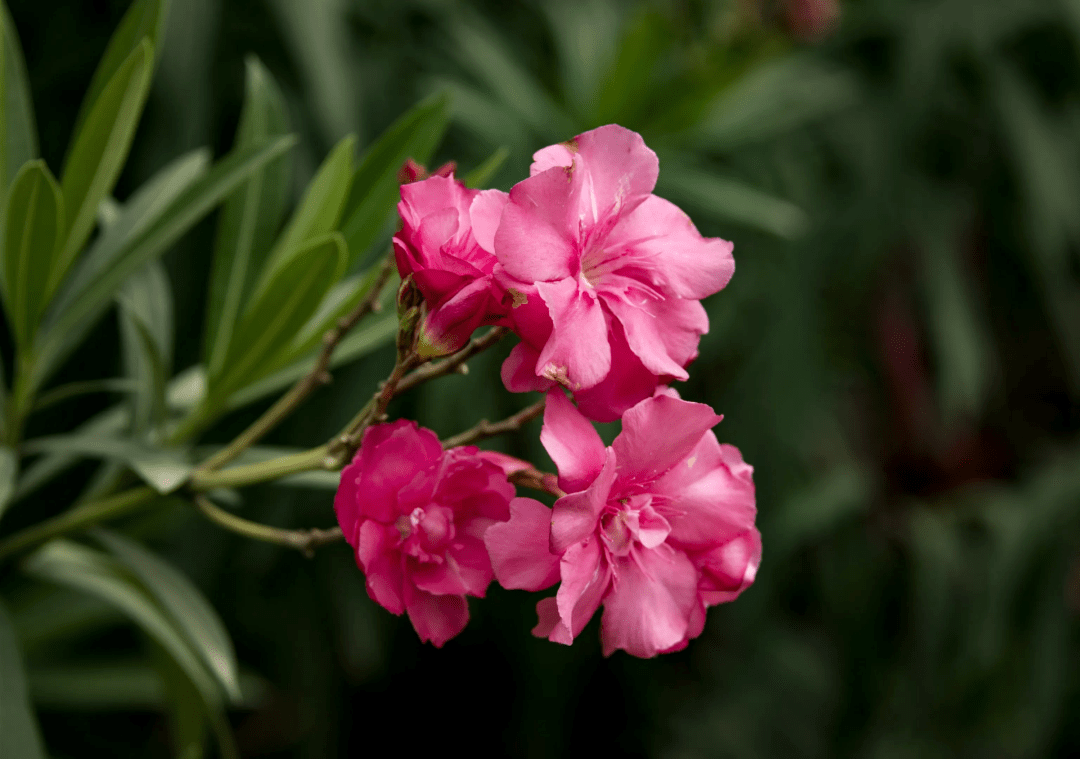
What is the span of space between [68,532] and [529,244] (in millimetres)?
439

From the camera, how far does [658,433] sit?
1.54ft

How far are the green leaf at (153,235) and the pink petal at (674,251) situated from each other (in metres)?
0.30

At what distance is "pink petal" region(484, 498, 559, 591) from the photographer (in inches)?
17.8

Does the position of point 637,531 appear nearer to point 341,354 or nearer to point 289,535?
point 289,535

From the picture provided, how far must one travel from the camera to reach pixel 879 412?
2.80 m

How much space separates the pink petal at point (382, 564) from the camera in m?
0.47

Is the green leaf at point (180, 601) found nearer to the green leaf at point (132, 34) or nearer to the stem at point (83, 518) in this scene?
the stem at point (83, 518)

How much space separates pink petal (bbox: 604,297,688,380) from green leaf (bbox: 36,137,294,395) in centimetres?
32

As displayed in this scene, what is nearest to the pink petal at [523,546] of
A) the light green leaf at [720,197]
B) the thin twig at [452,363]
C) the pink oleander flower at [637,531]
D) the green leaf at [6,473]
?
the pink oleander flower at [637,531]

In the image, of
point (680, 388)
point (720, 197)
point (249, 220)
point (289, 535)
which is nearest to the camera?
point (289, 535)

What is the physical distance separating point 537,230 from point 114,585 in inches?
20.4

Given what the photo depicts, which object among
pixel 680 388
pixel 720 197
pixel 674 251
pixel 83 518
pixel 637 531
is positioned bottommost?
pixel 680 388

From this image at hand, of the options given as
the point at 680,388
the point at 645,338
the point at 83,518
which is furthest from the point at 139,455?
the point at 680,388

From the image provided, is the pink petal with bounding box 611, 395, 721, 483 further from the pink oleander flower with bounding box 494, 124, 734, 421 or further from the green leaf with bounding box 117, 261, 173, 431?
the green leaf with bounding box 117, 261, 173, 431
